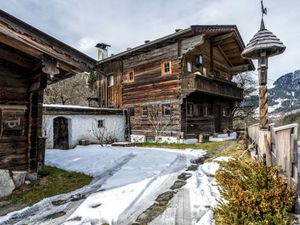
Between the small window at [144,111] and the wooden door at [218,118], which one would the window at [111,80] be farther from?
the wooden door at [218,118]

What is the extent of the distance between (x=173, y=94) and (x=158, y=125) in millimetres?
2710

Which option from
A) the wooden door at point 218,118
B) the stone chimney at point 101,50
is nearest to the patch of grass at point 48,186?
the wooden door at point 218,118

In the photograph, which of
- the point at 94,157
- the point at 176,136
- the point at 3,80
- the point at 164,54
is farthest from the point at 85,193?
the point at 164,54

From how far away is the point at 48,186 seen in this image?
23.4ft

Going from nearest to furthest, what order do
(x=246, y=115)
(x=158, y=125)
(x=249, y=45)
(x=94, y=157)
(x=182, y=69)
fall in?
(x=249, y=45)
(x=94, y=157)
(x=182, y=69)
(x=158, y=125)
(x=246, y=115)

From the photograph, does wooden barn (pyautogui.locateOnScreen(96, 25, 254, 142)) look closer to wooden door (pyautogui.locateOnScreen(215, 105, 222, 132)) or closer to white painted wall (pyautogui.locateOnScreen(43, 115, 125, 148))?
wooden door (pyautogui.locateOnScreen(215, 105, 222, 132))

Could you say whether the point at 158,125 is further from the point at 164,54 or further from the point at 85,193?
the point at 85,193

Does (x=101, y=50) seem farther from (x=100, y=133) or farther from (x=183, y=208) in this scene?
(x=183, y=208)

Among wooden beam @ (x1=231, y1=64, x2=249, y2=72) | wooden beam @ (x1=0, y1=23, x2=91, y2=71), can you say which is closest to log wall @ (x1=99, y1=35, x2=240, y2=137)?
wooden beam @ (x1=231, y1=64, x2=249, y2=72)

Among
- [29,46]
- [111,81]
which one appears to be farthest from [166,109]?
[29,46]

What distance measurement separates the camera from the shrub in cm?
335

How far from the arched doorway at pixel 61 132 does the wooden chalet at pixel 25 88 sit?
31.4ft

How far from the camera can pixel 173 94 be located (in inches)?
699

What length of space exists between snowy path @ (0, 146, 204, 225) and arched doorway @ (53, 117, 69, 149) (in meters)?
7.34
